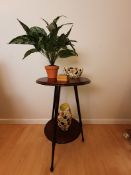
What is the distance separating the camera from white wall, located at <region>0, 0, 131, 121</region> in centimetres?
176

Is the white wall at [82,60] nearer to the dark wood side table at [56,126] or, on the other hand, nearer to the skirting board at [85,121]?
the skirting board at [85,121]

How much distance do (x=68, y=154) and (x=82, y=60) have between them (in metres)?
0.99

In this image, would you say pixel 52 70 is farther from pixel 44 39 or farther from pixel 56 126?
pixel 56 126

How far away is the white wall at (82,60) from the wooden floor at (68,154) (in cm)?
27

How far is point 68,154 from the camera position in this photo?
143 centimetres

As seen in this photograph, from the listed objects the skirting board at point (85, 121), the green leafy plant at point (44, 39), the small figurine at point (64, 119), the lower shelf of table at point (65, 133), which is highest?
the green leafy plant at point (44, 39)

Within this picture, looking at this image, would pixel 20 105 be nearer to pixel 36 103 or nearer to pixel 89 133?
pixel 36 103

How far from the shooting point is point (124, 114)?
6.63 feet

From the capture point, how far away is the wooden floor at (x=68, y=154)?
4.06ft

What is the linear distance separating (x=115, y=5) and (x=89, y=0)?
0.28m

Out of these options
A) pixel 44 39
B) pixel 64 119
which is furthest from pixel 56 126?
pixel 44 39

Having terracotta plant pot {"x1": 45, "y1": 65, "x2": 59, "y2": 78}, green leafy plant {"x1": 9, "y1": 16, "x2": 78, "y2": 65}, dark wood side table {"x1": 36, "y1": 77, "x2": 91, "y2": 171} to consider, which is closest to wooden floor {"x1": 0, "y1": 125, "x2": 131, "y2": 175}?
dark wood side table {"x1": 36, "y1": 77, "x2": 91, "y2": 171}

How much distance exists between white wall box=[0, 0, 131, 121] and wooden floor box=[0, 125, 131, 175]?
0.27 metres

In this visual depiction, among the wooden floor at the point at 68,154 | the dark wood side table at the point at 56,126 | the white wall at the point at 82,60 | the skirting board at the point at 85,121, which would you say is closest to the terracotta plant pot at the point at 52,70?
the dark wood side table at the point at 56,126
